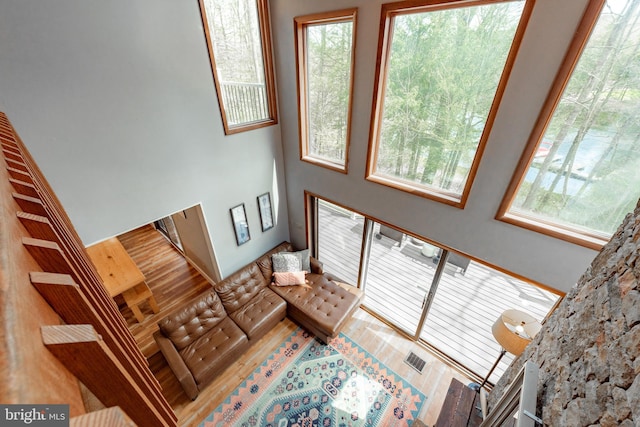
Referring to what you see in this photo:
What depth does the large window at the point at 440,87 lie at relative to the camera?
2186 mm

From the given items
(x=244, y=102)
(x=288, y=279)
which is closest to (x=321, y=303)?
(x=288, y=279)

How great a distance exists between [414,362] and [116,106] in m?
4.77

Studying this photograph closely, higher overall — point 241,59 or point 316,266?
point 241,59

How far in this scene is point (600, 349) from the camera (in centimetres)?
103

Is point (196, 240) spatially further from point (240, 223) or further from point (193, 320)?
point (193, 320)

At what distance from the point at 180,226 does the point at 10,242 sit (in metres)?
4.98

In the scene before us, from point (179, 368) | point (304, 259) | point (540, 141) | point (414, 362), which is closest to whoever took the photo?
point (540, 141)

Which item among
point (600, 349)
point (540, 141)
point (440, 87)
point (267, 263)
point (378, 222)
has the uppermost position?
point (440, 87)

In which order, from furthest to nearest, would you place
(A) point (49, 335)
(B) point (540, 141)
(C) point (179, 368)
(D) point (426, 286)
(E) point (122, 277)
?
(E) point (122, 277) → (D) point (426, 286) → (C) point (179, 368) → (B) point (540, 141) → (A) point (49, 335)

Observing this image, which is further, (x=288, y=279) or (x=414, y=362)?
(x=288, y=279)

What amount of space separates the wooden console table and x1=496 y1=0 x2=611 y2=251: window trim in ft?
16.1

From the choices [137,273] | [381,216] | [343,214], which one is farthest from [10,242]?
[137,273]

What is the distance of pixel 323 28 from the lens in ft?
10.4

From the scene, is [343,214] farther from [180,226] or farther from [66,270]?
[66,270]
